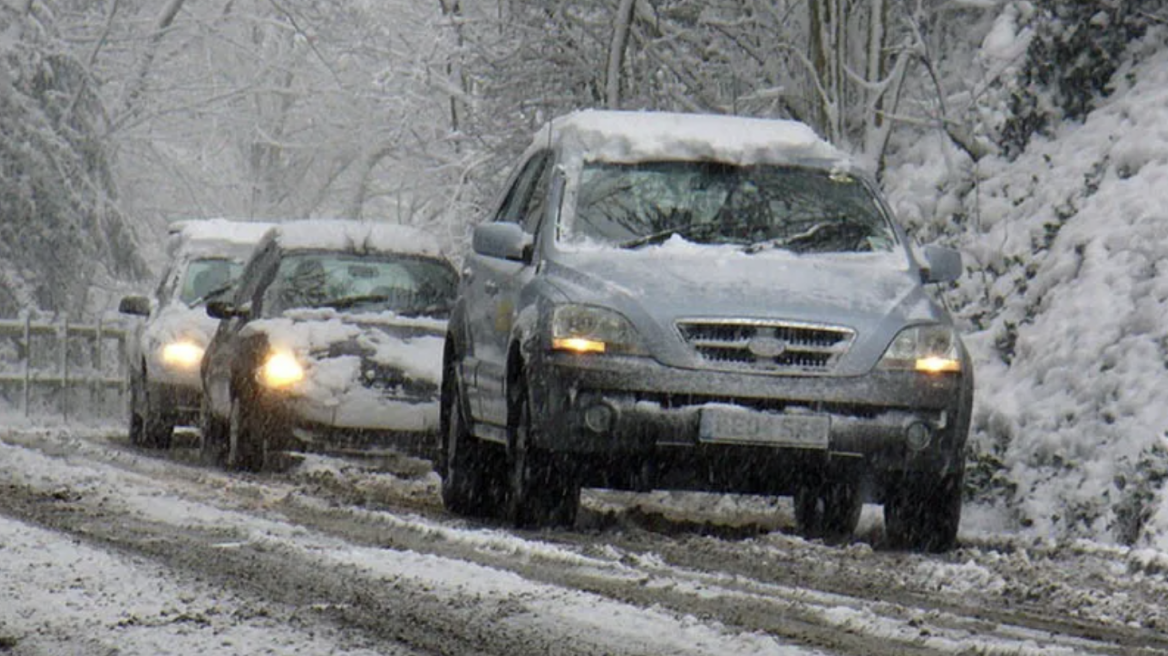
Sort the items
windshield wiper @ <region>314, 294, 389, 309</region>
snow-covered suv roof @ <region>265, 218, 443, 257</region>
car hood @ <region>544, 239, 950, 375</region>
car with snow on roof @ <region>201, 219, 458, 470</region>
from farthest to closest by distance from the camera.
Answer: snow-covered suv roof @ <region>265, 218, 443, 257</region> < windshield wiper @ <region>314, 294, 389, 309</region> < car with snow on roof @ <region>201, 219, 458, 470</region> < car hood @ <region>544, 239, 950, 375</region>

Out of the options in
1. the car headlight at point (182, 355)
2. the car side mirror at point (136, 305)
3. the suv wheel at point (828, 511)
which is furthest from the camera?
the car side mirror at point (136, 305)

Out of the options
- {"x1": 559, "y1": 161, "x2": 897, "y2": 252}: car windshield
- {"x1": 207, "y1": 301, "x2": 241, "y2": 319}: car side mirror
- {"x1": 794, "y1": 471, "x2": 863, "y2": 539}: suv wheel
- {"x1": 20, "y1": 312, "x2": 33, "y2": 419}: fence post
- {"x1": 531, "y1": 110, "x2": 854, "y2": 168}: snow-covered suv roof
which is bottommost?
{"x1": 794, "y1": 471, "x2": 863, "y2": 539}: suv wheel

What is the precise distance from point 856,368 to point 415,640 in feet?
13.4

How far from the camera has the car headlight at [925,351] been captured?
10258 mm

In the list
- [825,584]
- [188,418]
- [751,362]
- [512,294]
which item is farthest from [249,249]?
[825,584]

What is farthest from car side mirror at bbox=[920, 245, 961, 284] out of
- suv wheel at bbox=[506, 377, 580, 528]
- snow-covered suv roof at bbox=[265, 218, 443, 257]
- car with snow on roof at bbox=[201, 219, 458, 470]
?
snow-covered suv roof at bbox=[265, 218, 443, 257]

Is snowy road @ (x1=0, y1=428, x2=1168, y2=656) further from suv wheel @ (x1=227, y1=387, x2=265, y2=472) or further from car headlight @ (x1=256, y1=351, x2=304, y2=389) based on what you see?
suv wheel @ (x1=227, y1=387, x2=265, y2=472)

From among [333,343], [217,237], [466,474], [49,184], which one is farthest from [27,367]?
[466,474]

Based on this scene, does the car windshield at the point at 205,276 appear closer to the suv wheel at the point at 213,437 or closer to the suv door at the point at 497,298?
the suv wheel at the point at 213,437

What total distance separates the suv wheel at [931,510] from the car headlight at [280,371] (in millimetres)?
4757

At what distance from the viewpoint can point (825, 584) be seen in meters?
8.56

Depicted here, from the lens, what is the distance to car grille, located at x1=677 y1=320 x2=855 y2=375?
33.1 feet

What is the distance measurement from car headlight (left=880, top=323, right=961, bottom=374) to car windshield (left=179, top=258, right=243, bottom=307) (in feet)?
33.2

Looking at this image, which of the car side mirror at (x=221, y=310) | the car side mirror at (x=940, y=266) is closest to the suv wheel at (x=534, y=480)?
the car side mirror at (x=940, y=266)
